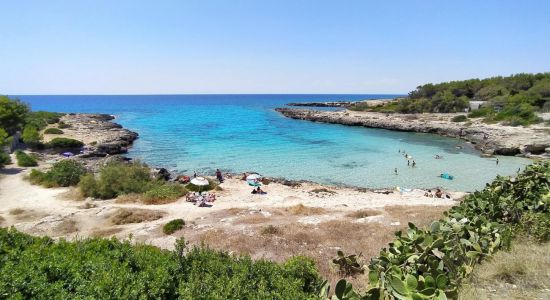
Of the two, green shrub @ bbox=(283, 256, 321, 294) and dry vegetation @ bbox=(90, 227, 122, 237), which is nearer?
green shrub @ bbox=(283, 256, 321, 294)

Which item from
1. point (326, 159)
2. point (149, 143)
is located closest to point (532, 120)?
point (326, 159)

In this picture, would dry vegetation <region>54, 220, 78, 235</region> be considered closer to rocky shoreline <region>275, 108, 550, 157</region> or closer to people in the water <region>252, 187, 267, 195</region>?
people in the water <region>252, 187, 267, 195</region>

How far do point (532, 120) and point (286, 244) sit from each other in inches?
2542

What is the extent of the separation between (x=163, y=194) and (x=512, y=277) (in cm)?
2418

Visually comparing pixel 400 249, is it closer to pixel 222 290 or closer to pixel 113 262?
pixel 222 290

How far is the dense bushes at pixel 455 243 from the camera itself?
589 centimetres

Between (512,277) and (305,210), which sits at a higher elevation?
(512,277)

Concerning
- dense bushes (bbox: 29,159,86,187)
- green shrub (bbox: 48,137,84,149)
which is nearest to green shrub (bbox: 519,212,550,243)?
dense bushes (bbox: 29,159,86,187)

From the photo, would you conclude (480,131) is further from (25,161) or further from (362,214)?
(25,161)

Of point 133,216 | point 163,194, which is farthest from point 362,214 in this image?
point 163,194

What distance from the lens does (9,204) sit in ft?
79.0

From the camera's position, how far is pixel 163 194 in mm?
26734

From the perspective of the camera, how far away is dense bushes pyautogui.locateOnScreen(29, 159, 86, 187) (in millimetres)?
29500

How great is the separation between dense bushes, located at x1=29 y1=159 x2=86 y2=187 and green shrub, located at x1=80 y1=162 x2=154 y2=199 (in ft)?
11.9
